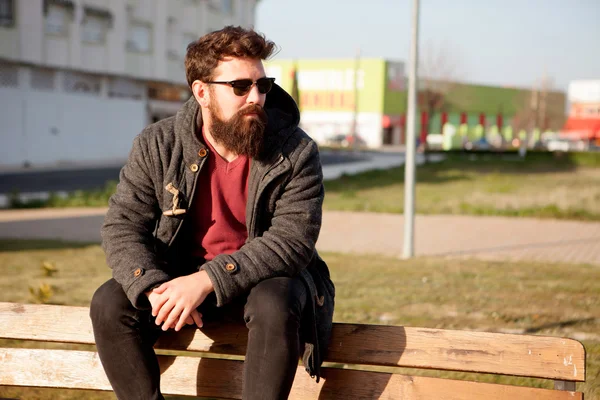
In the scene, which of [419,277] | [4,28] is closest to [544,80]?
[4,28]

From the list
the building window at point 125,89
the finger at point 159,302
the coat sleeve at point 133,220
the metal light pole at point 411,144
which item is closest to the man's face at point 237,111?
the coat sleeve at point 133,220

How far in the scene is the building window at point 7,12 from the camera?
3156 cm

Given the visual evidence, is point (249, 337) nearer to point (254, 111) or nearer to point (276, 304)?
point (276, 304)

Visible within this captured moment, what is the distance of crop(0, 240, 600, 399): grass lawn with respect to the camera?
6.13 meters

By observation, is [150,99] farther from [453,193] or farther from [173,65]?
[453,193]

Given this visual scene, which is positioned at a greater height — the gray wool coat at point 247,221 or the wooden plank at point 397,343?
the gray wool coat at point 247,221

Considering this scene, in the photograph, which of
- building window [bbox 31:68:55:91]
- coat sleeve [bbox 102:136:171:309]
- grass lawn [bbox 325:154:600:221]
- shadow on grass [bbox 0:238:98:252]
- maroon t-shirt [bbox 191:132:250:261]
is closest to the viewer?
coat sleeve [bbox 102:136:171:309]

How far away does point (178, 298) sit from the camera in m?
2.78

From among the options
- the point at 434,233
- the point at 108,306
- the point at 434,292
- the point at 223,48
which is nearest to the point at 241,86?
the point at 223,48

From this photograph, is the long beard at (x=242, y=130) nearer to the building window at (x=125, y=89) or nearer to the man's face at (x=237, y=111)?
the man's face at (x=237, y=111)

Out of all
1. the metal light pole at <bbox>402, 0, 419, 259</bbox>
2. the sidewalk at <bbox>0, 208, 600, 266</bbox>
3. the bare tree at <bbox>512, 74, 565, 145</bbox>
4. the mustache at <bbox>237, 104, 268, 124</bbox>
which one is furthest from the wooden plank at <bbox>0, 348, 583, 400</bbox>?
the bare tree at <bbox>512, 74, 565, 145</bbox>

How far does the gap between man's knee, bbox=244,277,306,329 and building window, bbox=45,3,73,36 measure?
3412 cm

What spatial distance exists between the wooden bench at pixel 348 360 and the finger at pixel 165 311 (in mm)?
247

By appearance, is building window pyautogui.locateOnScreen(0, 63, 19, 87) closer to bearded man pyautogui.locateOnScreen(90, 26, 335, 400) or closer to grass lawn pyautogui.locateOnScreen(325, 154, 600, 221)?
grass lawn pyautogui.locateOnScreen(325, 154, 600, 221)
